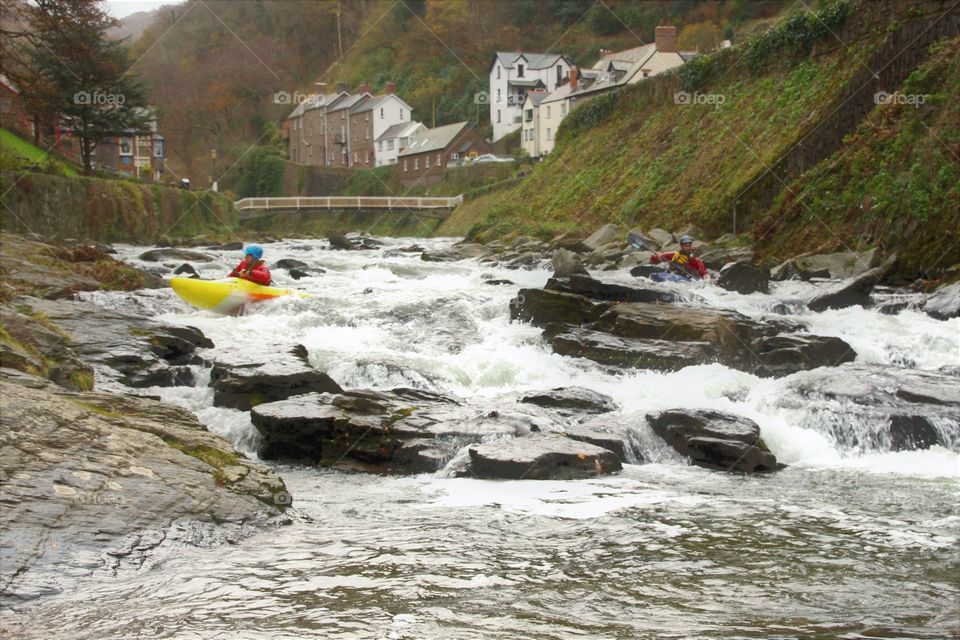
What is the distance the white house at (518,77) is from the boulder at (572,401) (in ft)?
242

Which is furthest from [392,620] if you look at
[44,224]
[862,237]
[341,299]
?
[44,224]

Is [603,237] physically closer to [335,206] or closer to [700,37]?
[335,206]

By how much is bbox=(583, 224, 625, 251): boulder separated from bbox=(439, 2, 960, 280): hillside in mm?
1364

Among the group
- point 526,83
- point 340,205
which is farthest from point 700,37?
point 340,205

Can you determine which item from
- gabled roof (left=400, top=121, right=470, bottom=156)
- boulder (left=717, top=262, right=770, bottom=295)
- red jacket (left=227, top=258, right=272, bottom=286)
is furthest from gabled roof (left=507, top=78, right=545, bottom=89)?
red jacket (left=227, top=258, right=272, bottom=286)

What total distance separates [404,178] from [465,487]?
76.6m

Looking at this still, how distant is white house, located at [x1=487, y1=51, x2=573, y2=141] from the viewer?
84688 millimetres

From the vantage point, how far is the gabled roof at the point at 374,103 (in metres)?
94.2

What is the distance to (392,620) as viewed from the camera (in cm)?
554

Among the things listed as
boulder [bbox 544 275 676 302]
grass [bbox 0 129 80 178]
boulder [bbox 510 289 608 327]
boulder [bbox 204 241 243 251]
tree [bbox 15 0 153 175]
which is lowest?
boulder [bbox 510 289 608 327]

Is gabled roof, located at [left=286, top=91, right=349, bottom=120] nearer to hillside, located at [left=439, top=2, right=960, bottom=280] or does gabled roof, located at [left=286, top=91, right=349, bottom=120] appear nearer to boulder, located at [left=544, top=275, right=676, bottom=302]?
hillside, located at [left=439, top=2, right=960, bottom=280]

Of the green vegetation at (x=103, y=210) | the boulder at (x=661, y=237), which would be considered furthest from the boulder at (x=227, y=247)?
the boulder at (x=661, y=237)

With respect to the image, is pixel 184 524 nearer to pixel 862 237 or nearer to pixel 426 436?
pixel 426 436

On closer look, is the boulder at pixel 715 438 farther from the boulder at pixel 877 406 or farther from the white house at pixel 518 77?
the white house at pixel 518 77
